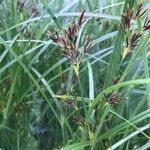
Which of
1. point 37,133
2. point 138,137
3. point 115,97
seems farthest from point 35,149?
point 115,97

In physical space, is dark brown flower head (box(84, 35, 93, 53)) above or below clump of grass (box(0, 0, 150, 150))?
above

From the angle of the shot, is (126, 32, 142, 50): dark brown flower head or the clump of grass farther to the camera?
the clump of grass

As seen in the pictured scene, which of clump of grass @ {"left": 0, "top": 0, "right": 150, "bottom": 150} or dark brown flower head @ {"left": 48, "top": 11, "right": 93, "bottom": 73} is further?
clump of grass @ {"left": 0, "top": 0, "right": 150, "bottom": 150}

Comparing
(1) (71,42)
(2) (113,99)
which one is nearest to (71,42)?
(1) (71,42)

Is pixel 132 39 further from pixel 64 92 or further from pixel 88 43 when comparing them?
pixel 64 92

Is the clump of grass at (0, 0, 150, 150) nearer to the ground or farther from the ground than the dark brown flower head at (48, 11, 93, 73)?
nearer to the ground

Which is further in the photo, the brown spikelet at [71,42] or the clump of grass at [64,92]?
the clump of grass at [64,92]

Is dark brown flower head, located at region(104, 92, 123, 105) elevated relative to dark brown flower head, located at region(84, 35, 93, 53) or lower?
lower

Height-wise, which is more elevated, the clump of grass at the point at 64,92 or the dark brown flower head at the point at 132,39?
the dark brown flower head at the point at 132,39

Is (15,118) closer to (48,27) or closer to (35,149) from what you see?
(35,149)

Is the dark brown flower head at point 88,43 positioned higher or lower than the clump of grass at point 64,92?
higher

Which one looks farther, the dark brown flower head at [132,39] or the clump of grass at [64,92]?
the clump of grass at [64,92]

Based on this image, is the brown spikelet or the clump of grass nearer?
the brown spikelet
